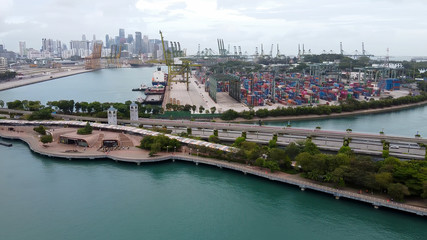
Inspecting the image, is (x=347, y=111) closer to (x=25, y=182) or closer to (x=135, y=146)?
(x=135, y=146)

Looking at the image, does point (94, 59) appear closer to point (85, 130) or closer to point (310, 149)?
point (85, 130)

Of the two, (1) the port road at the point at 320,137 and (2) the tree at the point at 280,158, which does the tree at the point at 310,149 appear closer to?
(2) the tree at the point at 280,158

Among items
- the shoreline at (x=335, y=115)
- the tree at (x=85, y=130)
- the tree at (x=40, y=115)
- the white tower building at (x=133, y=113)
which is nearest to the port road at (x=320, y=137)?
the white tower building at (x=133, y=113)

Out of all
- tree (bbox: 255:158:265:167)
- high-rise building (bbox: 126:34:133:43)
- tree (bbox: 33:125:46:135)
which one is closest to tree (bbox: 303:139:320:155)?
tree (bbox: 255:158:265:167)

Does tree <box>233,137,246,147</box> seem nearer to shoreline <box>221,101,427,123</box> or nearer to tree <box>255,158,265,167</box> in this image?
tree <box>255,158,265,167</box>

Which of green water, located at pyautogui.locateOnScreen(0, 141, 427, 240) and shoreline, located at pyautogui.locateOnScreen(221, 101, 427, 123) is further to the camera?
shoreline, located at pyautogui.locateOnScreen(221, 101, 427, 123)

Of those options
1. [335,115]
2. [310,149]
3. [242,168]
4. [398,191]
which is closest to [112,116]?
[242,168]
